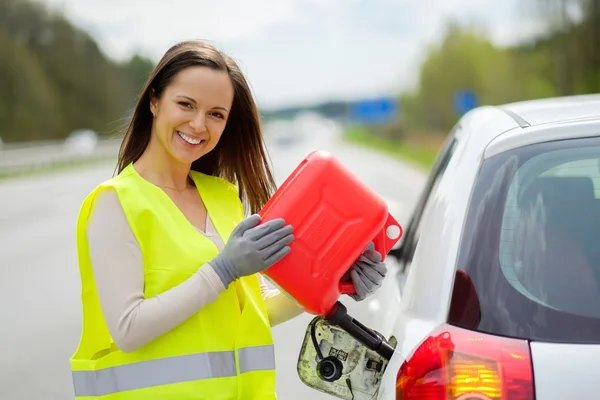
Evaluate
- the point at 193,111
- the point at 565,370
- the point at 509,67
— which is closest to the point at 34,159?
the point at 509,67

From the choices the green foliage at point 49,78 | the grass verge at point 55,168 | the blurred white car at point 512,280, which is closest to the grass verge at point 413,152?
the grass verge at point 55,168

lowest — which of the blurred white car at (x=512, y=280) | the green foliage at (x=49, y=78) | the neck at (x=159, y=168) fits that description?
the blurred white car at (x=512, y=280)

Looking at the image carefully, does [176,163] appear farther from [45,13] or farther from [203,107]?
[45,13]

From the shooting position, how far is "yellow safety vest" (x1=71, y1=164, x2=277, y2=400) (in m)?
2.45

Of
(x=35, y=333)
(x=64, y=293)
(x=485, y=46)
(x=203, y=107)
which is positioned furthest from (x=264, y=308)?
(x=485, y=46)

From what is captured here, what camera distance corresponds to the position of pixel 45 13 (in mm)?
79625

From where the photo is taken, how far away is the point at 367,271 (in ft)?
8.32

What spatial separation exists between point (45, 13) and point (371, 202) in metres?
81.4

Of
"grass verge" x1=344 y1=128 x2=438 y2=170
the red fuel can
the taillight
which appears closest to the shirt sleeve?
the red fuel can

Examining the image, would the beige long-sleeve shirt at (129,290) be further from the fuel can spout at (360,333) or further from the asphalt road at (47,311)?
the asphalt road at (47,311)

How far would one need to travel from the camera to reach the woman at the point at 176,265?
7.82 ft

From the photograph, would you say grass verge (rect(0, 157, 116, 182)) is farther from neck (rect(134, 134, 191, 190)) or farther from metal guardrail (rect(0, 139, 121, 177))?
neck (rect(134, 134, 191, 190))

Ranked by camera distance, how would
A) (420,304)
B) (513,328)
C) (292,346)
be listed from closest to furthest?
(513,328) < (420,304) < (292,346)

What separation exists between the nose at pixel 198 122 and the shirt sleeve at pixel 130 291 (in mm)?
342
